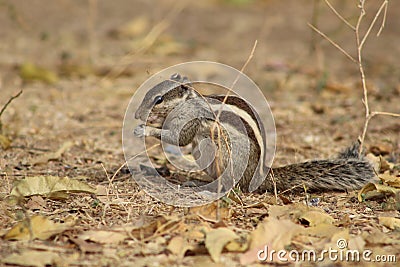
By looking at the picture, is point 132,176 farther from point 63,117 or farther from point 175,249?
point 63,117

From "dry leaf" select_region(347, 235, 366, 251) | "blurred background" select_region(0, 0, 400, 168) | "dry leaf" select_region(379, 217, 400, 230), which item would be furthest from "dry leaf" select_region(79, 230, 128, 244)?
"blurred background" select_region(0, 0, 400, 168)

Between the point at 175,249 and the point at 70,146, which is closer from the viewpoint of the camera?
the point at 175,249

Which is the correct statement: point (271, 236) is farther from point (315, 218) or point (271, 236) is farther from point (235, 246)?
point (315, 218)

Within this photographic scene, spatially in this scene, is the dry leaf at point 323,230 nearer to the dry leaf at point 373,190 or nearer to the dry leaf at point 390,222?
the dry leaf at point 390,222

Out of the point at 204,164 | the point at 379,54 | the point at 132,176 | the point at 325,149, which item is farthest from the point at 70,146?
the point at 379,54

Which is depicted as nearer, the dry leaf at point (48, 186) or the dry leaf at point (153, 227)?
the dry leaf at point (153, 227)

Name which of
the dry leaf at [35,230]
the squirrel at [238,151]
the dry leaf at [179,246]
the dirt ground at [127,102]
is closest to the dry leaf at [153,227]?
the dirt ground at [127,102]

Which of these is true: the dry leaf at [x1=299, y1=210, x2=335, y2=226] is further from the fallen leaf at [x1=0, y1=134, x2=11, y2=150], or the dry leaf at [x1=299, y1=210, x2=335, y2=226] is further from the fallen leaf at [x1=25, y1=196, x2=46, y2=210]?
the fallen leaf at [x1=0, y1=134, x2=11, y2=150]
